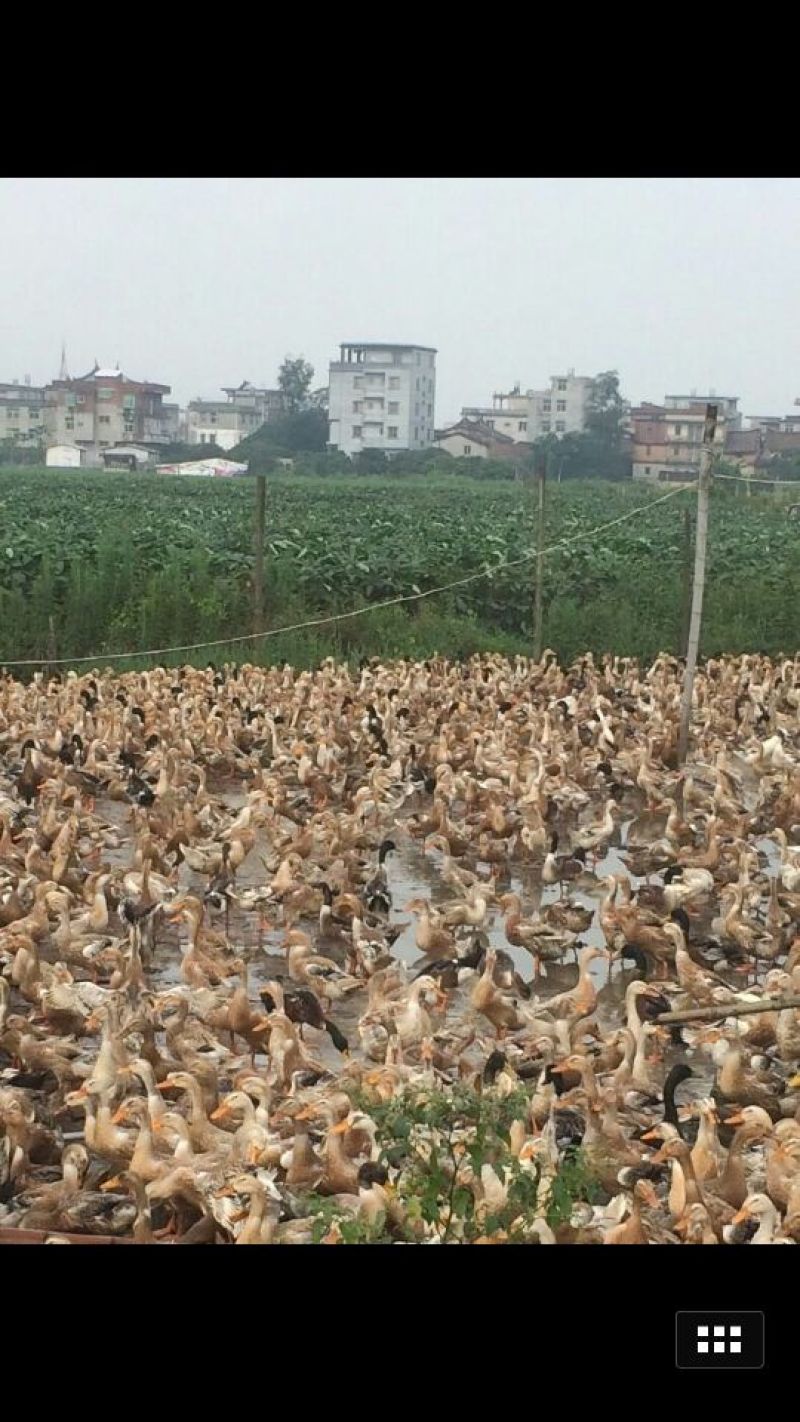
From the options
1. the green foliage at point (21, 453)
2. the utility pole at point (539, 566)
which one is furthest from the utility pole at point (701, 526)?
the green foliage at point (21, 453)

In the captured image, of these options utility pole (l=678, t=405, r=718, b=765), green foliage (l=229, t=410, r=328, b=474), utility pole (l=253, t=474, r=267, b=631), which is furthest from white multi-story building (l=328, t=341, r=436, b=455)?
utility pole (l=253, t=474, r=267, b=631)

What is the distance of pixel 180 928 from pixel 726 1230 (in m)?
2.22

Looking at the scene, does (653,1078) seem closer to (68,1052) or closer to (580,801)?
(68,1052)

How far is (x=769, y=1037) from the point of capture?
4.19 m

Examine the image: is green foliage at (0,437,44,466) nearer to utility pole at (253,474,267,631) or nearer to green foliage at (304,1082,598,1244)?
utility pole at (253,474,267,631)

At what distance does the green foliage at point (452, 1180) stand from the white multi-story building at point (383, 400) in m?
2.49

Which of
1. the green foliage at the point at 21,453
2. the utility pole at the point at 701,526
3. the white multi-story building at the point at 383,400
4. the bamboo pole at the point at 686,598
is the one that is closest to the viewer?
the white multi-story building at the point at 383,400

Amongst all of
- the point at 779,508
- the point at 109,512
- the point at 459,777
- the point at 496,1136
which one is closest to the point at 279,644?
the point at 459,777

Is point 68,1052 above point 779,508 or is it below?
below

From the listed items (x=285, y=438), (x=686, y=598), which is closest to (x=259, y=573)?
(x=285, y=438)
